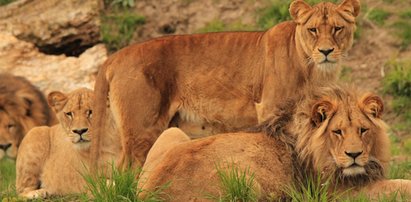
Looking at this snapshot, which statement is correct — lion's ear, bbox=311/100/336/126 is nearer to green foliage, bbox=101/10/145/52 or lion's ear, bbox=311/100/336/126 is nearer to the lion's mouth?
the lion's mouth

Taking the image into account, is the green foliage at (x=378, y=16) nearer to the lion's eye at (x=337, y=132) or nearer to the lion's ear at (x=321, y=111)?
the lion's ear at (x=321, y=111)

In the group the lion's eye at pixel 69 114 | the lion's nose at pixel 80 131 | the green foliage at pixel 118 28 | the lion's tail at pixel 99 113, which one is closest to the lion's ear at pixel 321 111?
the lion's tail at pixel 99 113

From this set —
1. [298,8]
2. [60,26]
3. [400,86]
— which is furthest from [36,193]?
[400,86]

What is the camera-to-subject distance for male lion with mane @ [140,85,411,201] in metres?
5.66

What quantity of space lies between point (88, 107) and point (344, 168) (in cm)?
258

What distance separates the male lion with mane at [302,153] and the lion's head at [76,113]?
4.86 feet

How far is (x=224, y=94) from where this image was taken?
7543 millimetres

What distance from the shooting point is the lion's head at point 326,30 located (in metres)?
6.93

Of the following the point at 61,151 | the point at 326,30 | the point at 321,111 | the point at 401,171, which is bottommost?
the point at 401,171

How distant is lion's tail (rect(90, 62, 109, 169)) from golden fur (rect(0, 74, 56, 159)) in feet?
6.36

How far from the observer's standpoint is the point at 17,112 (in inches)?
368

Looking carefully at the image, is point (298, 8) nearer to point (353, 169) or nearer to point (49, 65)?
point (353, 169)

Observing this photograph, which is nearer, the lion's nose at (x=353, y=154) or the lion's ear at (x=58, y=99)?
the lion's nose at (x=353, y=154)

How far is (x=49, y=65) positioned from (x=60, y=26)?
19.3 inches
